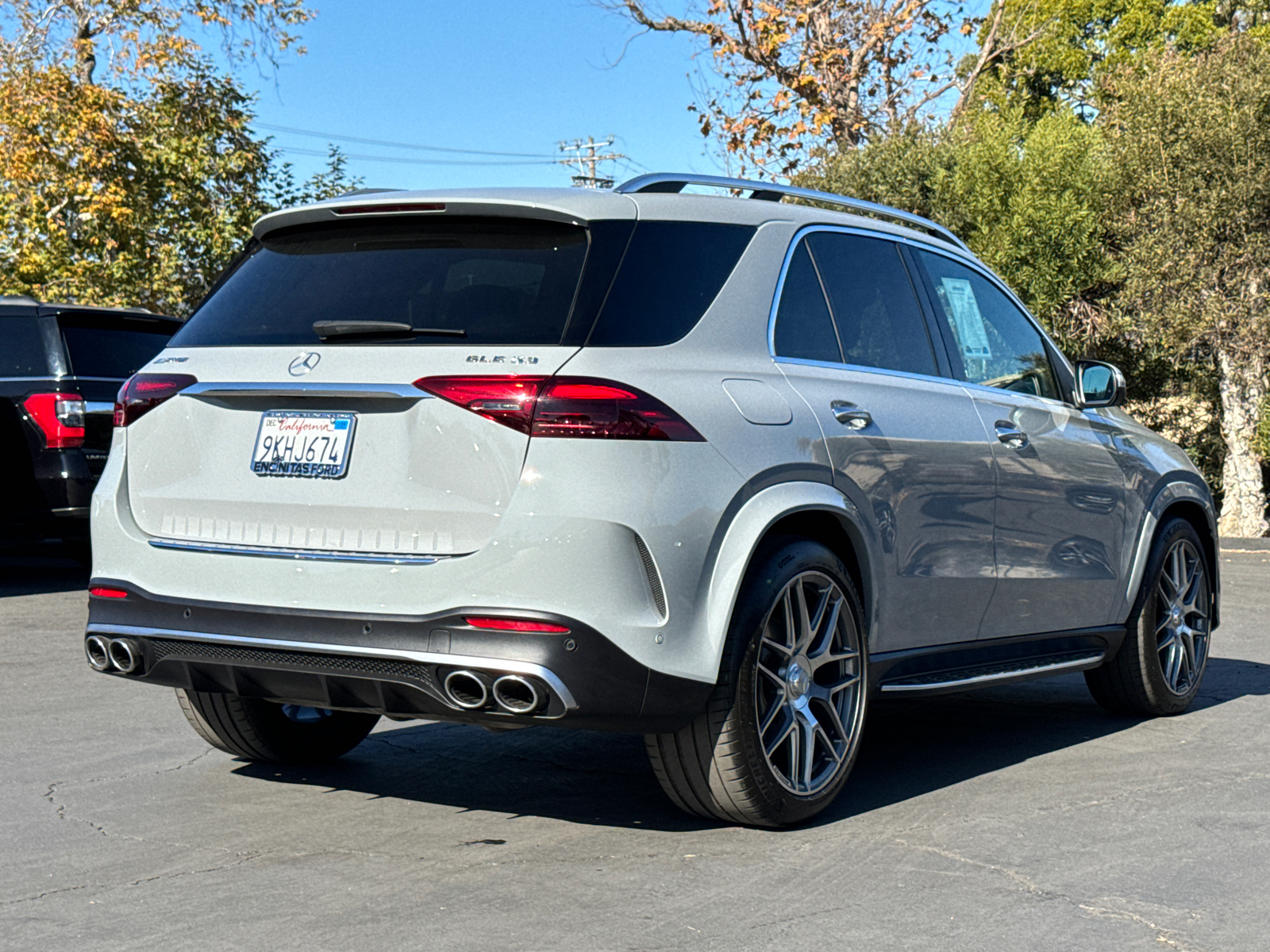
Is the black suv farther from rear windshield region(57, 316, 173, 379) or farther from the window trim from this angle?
the window trim

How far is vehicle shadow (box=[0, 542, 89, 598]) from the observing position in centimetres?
1176

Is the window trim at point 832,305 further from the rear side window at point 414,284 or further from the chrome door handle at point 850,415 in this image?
the rear side window at point 414,284

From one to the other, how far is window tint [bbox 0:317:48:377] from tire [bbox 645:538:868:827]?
26.2 ft

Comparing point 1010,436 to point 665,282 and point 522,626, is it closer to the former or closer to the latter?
point 665,282

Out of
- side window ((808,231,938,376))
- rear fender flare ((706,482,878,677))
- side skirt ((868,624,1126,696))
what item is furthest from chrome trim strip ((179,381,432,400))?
side skirt ((868,624,1126,696))

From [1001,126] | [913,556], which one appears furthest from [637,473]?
[1001,126]

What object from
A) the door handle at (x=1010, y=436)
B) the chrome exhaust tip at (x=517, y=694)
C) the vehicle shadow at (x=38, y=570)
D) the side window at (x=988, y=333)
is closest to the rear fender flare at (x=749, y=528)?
the chrome exhaust tip at (x=517, y=694)

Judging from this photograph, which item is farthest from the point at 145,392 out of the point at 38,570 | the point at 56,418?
the point at 38,570

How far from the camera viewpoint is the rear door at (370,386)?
13.5 feet

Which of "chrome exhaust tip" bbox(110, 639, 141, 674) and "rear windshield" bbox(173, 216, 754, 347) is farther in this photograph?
"chrome exhaust tip" bbox(110, 639, 141, 674)

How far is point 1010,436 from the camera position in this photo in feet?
19.2

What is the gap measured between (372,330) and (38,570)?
1000 centimetres

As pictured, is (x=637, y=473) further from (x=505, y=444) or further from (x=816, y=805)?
(x=816, y=805)

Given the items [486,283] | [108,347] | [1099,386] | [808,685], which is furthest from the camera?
[108,347]
